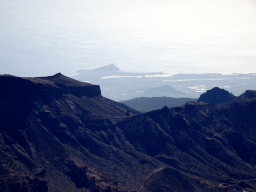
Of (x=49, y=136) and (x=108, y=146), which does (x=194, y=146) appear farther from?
(x=49, y=136)

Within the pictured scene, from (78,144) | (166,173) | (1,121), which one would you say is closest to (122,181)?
(166,173)

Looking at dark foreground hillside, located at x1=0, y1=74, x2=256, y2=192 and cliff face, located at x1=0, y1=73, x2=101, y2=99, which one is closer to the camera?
dark foreground hillside, located at x1=0, y1=74, x2=256, y2=192

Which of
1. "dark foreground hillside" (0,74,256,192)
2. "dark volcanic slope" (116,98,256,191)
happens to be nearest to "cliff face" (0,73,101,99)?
"dark foreground hillside" (0,74,256,192)

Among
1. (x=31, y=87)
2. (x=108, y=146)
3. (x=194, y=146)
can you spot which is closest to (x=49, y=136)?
(x=108, y=146)

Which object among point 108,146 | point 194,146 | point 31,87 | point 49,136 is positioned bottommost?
point 194,146

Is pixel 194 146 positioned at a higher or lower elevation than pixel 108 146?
lower

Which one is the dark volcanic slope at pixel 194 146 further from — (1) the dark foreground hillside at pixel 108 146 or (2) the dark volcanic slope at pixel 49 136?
(2) the dark volcanic slope at pixel 49 136

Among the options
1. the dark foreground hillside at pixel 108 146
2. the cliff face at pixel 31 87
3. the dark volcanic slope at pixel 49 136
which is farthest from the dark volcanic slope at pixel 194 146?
the cliff face at pixel 31 87

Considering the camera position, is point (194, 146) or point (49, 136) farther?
point (194, 146)

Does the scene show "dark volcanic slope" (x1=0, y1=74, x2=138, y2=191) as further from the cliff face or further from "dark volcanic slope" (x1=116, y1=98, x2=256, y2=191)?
"dark volcanic slope" (x1=116, y1=98, x2=256, y2=191)
